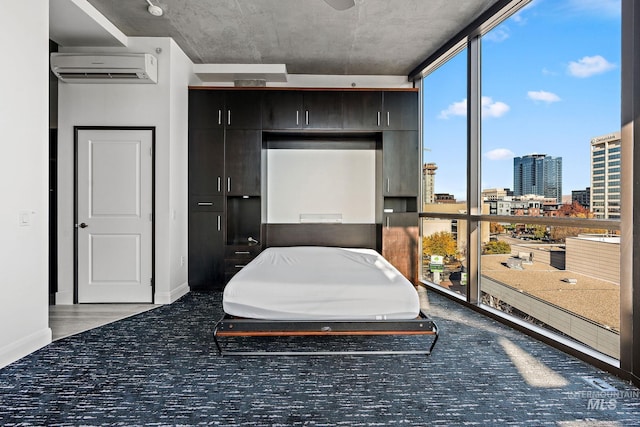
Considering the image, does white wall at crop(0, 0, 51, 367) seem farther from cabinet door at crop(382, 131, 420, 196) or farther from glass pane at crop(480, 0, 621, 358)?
glass pane at crop(480, 0, 621, 358)

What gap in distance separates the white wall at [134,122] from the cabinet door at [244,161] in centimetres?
81

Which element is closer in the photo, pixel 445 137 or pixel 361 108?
pixel 445 137

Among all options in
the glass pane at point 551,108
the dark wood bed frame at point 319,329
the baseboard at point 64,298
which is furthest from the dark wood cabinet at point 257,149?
the dark wood bed frame at point 319,329

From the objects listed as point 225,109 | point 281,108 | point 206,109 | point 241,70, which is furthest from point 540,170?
point 206,109

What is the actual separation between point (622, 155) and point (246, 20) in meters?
3.64

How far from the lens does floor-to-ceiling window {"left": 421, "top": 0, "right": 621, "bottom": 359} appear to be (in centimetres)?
277

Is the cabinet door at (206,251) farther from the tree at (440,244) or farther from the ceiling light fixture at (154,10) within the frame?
the tree at (440,244)

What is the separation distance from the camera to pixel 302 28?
13.9 feet

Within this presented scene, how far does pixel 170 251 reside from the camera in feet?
14.9

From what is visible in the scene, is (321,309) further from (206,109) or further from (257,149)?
(206,109)

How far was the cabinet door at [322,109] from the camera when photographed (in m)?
5.14

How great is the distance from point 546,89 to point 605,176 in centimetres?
98

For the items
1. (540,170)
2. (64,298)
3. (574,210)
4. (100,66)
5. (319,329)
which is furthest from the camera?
(64,298)

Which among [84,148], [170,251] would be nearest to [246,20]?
[84,148]
